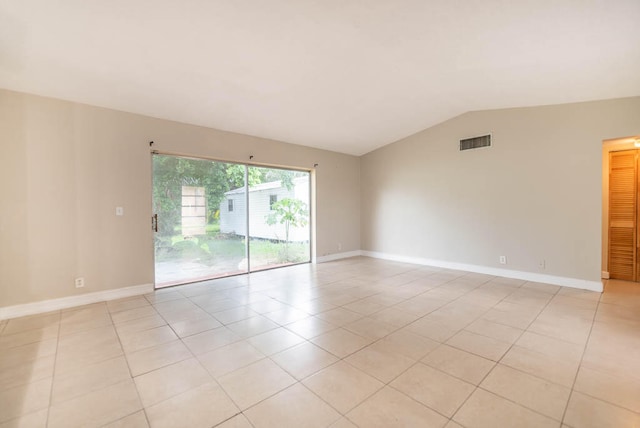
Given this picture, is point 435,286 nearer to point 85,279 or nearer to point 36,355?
point 36,355

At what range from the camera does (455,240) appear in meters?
5.39

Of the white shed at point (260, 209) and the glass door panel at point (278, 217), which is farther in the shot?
the glass door panel at point (278, 217)

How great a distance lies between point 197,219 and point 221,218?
Result: 411 mm

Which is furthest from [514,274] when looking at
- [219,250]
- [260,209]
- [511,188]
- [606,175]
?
[219,250]

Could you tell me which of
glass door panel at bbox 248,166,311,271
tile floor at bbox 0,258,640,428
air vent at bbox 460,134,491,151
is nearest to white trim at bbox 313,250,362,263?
glass door panel at bbox 248,166,311,271

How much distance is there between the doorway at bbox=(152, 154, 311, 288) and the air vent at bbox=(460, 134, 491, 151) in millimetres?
3380

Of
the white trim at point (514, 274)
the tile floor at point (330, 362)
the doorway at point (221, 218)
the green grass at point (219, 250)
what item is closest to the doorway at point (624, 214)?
the tile floor at point (330, 362)

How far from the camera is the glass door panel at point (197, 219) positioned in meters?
4.34

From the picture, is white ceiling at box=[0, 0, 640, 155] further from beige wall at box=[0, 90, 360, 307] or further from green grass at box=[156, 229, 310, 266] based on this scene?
green grass at box=[156, 229, 310, 266]

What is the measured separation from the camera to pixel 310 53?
297cm

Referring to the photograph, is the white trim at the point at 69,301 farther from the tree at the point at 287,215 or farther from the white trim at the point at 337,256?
the white trim at the point at 337,256

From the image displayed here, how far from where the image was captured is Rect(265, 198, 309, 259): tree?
5.76 m

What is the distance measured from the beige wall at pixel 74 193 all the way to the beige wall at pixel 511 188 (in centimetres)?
431

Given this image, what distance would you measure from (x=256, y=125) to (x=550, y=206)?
5.01 meters
